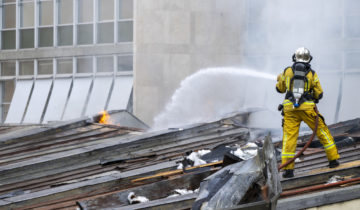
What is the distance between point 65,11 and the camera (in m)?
21.2

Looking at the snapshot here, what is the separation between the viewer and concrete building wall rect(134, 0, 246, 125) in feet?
59.8

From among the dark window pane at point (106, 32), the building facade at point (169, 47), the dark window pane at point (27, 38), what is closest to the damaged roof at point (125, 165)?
the building facade at point (169, 47)

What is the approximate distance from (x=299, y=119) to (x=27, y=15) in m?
16.7

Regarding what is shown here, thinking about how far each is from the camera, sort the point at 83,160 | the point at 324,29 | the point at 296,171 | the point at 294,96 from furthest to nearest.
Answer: the point at 324,29 < the point at 83,160 < the point at 296,171 < the point at 294,96

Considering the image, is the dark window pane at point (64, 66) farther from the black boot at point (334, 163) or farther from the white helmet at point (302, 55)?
the black boot at point (334, 163)

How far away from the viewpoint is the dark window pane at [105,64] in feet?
66.4

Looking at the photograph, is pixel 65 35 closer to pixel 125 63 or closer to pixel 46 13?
pixel 46 13

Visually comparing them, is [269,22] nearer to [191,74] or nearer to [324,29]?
[324,29]

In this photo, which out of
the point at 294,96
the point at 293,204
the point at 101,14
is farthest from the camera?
the point at 101,14

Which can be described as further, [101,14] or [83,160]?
[101,14]

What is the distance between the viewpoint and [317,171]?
7.37 meters

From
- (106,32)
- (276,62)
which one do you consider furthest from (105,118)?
(106,32)

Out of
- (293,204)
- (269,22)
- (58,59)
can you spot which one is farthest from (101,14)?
(293,204)

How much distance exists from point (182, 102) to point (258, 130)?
248 inches
